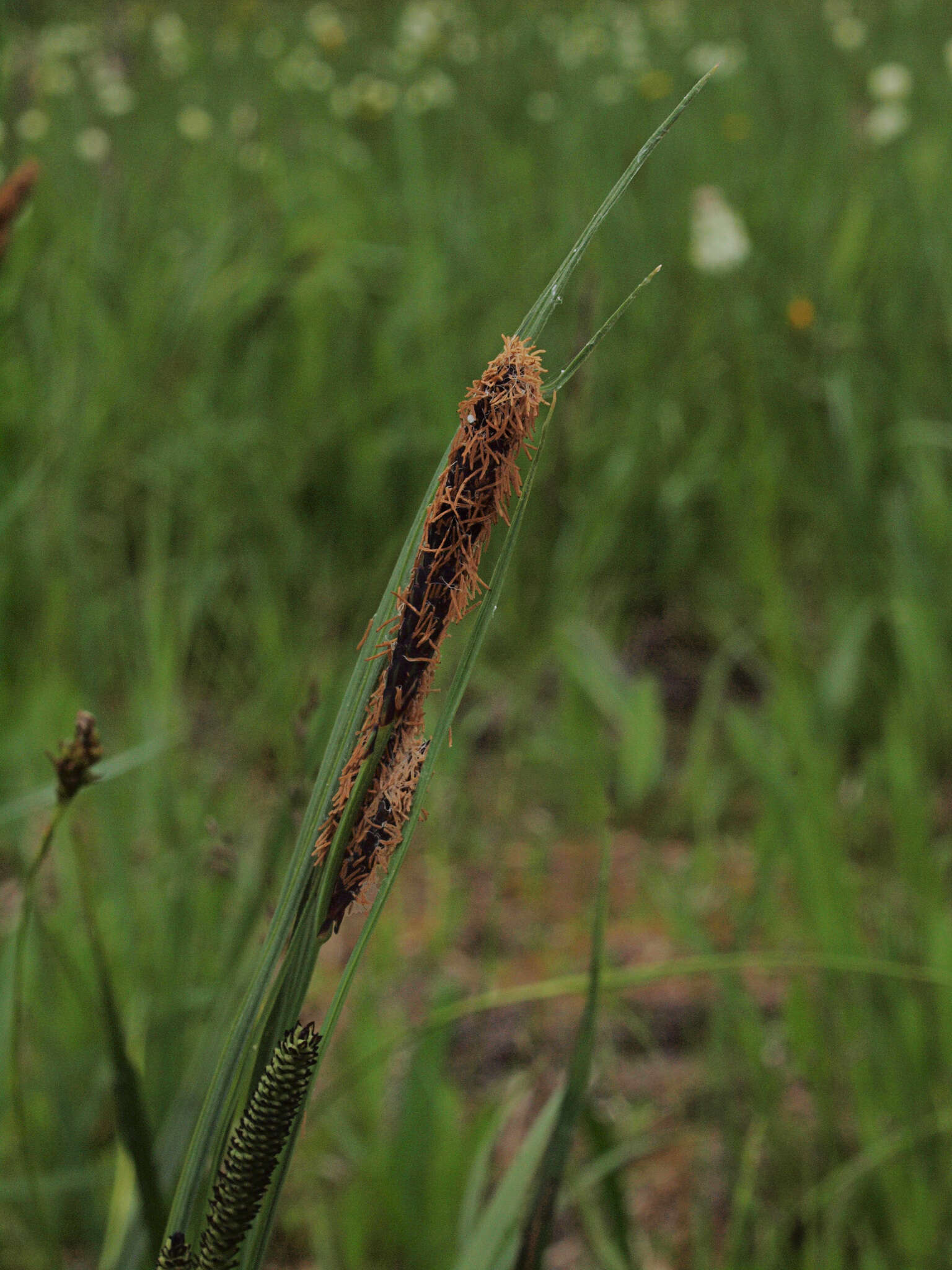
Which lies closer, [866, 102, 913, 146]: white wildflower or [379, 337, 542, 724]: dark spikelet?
[379, 337, 542, 724]: dark spikelet

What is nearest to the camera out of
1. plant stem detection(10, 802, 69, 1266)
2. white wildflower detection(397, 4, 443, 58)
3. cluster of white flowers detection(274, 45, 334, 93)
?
plant stem detection(10, 802, 69, 1266)

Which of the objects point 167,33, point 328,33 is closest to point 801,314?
point 328,33

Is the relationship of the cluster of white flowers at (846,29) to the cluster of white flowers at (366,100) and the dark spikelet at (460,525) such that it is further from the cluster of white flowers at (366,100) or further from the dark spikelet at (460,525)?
the dark spikelet at (460,525)

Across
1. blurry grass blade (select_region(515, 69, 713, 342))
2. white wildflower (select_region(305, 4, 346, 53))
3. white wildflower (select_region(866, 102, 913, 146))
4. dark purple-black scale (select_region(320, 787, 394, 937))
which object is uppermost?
white wildflower (select_region(305, 4, 346, 53))

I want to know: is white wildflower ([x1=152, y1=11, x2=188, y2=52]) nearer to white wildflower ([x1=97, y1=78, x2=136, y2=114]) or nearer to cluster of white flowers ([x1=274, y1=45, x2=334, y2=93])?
cluster of white flowers ([x1=274, y1=45, x2=334, y2=93])

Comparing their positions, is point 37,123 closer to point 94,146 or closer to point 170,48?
point 94,146

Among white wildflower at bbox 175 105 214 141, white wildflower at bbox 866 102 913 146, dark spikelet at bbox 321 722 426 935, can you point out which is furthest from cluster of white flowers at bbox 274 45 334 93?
dark spikelet at bbox 321 722 426 935


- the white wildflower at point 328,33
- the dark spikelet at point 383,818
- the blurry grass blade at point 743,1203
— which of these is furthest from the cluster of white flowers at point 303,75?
the dark spikelet at point 383,818
